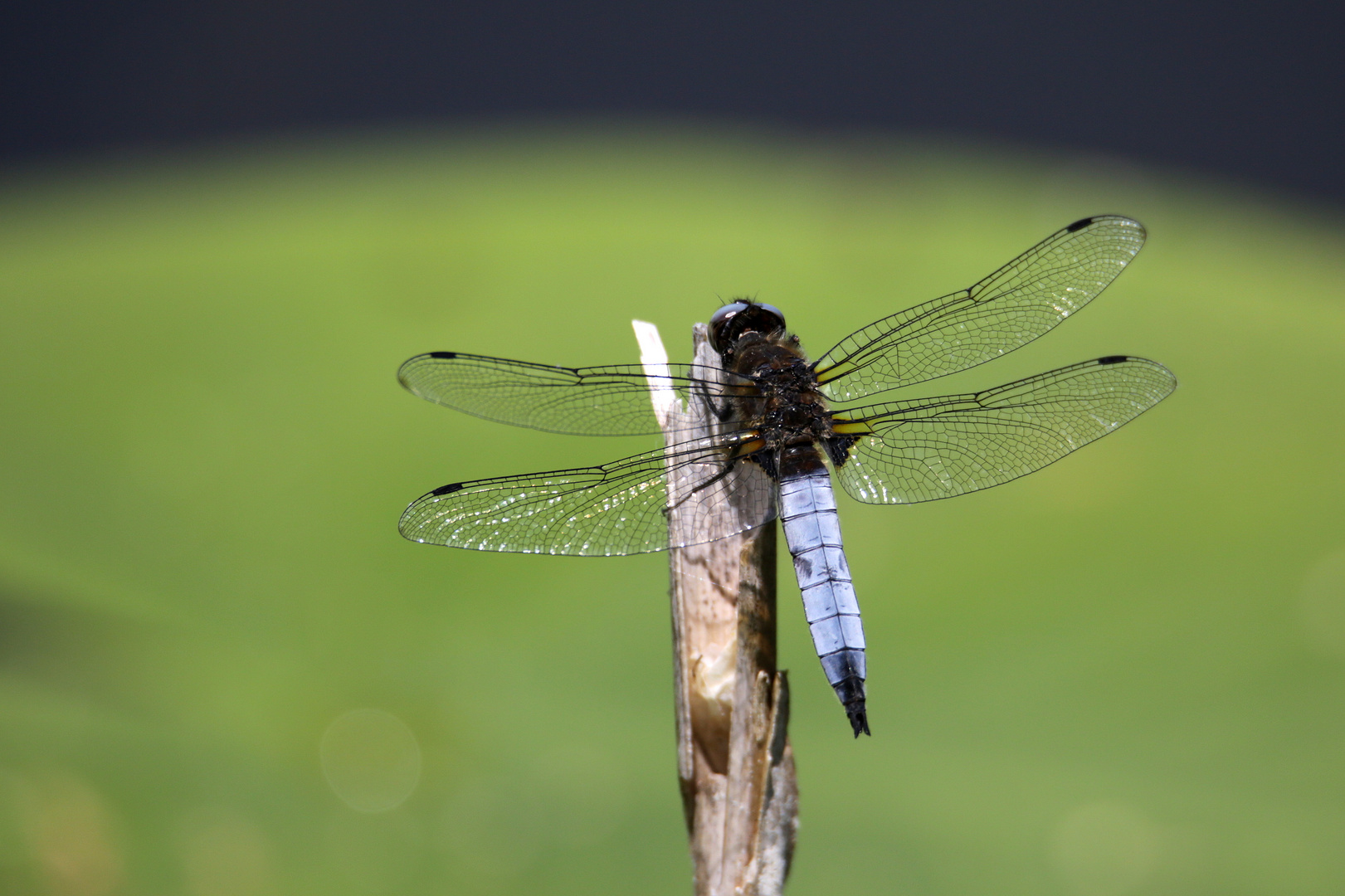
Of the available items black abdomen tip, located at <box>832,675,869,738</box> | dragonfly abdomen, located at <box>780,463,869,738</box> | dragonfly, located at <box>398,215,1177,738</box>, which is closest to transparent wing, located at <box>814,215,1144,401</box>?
dragonfly, located at <box>398,215,1177,738</box>

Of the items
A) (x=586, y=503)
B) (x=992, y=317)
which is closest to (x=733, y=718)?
(x=586, y=503)

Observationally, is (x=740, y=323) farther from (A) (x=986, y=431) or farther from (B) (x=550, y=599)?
(B) (x=550, y=599)

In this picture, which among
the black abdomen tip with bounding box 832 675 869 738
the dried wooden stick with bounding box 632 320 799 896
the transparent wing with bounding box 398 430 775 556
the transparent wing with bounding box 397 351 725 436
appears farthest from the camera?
the transparent wing with bounding box 397 351 725 436

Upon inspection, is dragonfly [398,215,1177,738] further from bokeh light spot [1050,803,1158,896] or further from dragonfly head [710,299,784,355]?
bokeh light spot [1050,803,1158,896]

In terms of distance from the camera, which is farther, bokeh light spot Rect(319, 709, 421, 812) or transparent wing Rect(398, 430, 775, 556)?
bokeh light spot Rect(319, 709, 421, 812)

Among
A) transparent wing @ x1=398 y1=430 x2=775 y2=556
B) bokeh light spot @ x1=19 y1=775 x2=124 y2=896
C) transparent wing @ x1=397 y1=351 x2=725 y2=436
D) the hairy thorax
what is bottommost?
bokeh light spot @ x1=19 y1=775 x2=124 y2=896

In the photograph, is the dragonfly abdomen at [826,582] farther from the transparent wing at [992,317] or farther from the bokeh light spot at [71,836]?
the bokeh light spot at [71,836]
